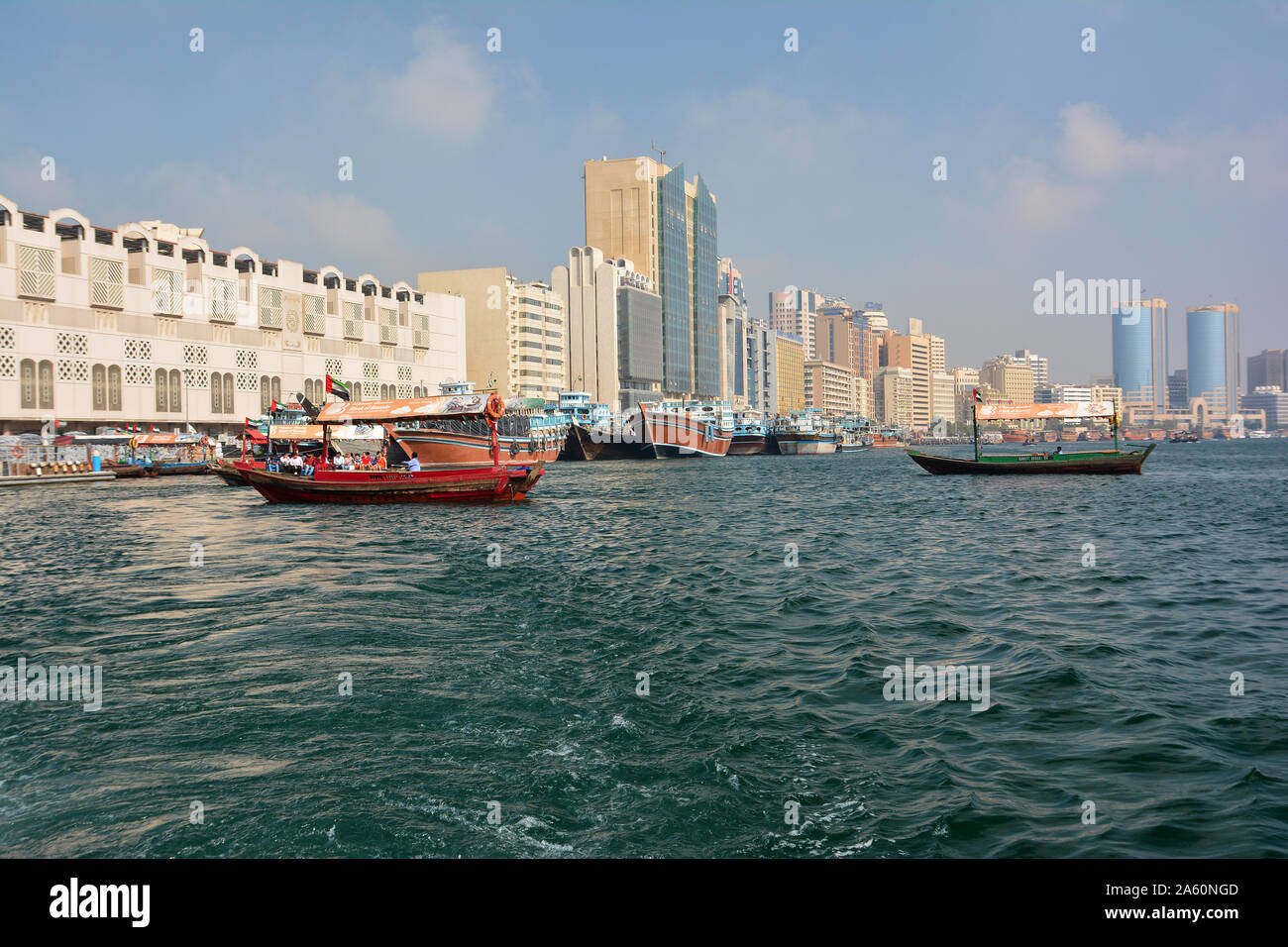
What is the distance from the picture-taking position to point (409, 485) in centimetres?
3566

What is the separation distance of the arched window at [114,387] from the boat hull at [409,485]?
4926 centimetres

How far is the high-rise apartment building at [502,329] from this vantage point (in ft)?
430

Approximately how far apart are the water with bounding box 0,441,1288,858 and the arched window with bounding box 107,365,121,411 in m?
63.7

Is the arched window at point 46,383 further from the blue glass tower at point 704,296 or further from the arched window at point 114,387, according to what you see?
the blue glass tower at point 704,296

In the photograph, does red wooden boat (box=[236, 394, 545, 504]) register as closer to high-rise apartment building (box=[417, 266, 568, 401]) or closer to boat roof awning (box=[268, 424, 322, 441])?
boat roof awning (box=[268, 424, 322, 441])

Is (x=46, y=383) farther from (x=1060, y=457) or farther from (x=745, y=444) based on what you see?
(x=745, y=444)

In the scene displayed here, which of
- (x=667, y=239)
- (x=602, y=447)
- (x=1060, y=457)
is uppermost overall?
(x=667, y=239)

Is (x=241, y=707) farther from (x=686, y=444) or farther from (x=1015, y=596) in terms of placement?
(x=686, y=444)

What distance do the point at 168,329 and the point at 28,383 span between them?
45.6 ft

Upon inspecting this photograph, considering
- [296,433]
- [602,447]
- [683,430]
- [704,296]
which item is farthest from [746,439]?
[296,433]

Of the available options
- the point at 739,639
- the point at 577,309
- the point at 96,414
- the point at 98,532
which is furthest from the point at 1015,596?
the point at 577,309

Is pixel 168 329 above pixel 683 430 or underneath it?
above

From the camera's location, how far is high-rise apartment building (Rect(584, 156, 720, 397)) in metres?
164

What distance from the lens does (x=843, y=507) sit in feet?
128
